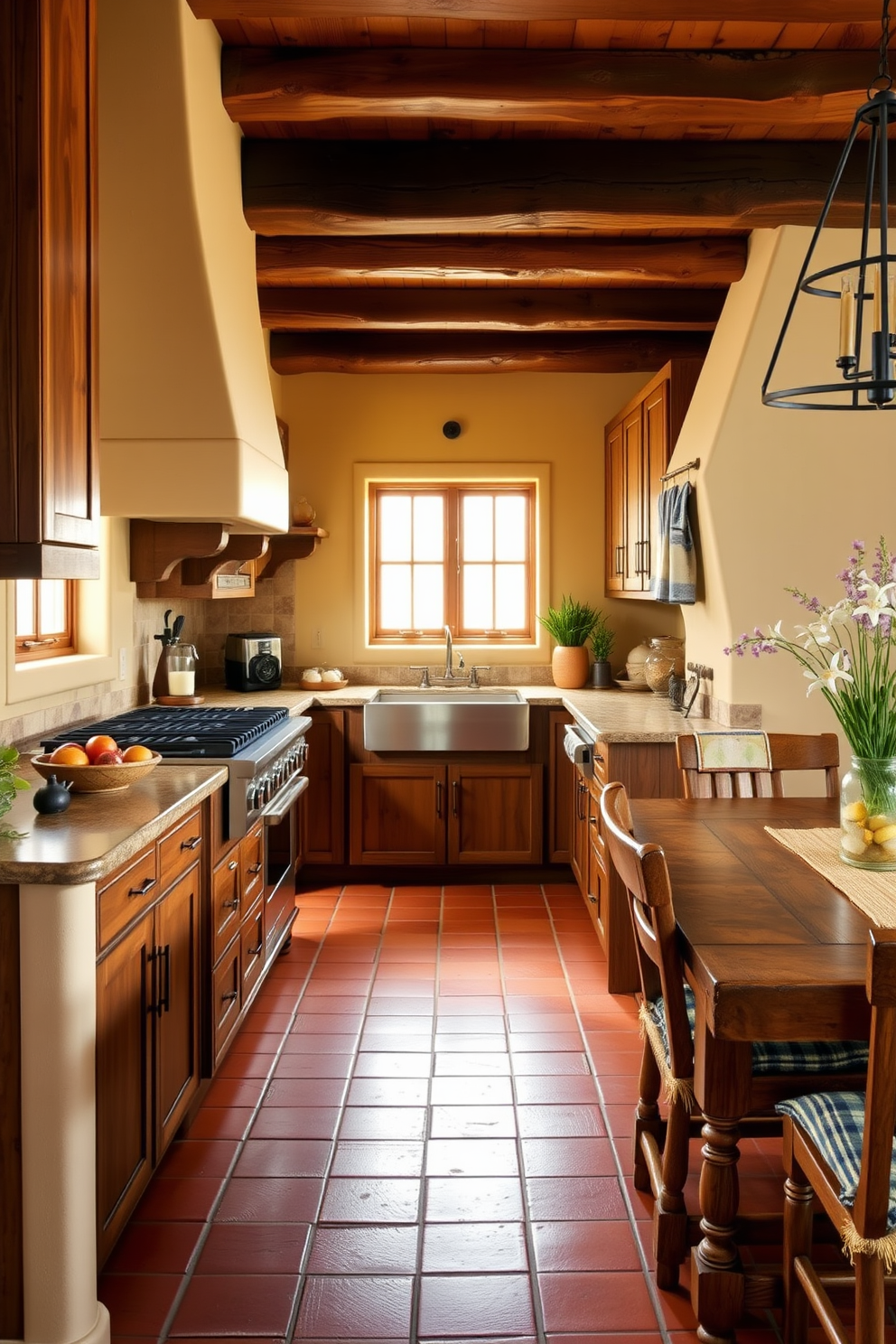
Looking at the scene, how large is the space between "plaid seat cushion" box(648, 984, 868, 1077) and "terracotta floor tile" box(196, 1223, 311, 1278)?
37.2 inches

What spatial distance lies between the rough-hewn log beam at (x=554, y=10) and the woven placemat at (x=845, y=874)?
2.16 m

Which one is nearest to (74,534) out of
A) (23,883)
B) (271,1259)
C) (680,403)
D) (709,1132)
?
(23,883)

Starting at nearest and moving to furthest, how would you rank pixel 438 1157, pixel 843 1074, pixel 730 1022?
1. pixel 730 1022
2. pixel 843 1074
3. pixel 438 1157

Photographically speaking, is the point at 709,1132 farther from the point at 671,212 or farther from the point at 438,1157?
the point at 671,212

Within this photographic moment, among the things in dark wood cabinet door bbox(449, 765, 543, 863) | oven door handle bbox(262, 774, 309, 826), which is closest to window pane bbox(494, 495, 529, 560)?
dark wood cabinet door bbox(449, 765, 543, 863)

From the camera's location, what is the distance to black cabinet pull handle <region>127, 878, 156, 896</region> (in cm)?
221

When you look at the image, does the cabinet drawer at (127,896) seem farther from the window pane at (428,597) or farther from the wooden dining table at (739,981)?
the window pane at (428,597)

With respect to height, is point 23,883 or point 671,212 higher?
point 671,212

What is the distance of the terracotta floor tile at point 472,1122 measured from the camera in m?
2.76

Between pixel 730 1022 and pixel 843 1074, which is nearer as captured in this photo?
pixel 730 1022

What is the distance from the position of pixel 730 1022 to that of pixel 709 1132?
1.20 feet

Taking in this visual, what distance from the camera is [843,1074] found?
2.00 metres

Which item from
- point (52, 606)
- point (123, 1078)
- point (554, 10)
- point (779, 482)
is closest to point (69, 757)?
Result: point (123, 1078)

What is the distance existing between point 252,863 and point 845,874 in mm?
1971
